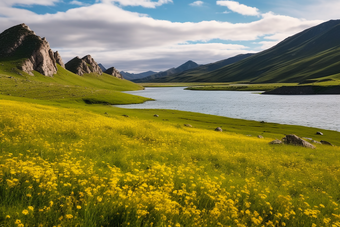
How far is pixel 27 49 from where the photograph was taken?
181m

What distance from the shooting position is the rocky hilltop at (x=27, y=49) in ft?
561

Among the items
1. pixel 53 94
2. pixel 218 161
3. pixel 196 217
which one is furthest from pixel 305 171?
pixel 53 94

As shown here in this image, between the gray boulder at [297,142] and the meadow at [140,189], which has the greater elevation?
the meadow at [140,189]

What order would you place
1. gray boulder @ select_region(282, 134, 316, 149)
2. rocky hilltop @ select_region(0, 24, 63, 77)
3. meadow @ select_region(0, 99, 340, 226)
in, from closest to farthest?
meadow @ select_region(0, 99, 340, 226) → gray boulder @ select_region(282, 134, 316, 149) → rocky hilltop @ select_region(0, 24, 63, 77)

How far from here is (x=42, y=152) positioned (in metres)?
11.4

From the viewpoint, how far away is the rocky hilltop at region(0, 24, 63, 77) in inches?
6737

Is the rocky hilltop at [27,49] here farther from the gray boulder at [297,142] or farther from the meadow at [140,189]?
the gray boulder at [297,142]

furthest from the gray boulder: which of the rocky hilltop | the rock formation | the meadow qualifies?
the rocky hilltop

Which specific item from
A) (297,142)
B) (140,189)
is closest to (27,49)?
(297,142)

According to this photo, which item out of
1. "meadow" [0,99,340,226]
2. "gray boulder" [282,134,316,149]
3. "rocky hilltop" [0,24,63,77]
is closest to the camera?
"meadow" [0,99,340,226]

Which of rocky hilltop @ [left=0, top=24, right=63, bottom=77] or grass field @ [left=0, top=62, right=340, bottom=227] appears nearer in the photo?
grass field @ [left=0, top=62, right=340, bottom=227]

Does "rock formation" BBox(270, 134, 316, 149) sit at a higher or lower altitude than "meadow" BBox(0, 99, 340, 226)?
lower

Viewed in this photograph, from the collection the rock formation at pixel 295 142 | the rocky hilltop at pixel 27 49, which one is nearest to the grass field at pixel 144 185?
the rock formation at pixel 295 142

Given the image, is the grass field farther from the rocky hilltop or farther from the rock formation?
the rocky hilltop
